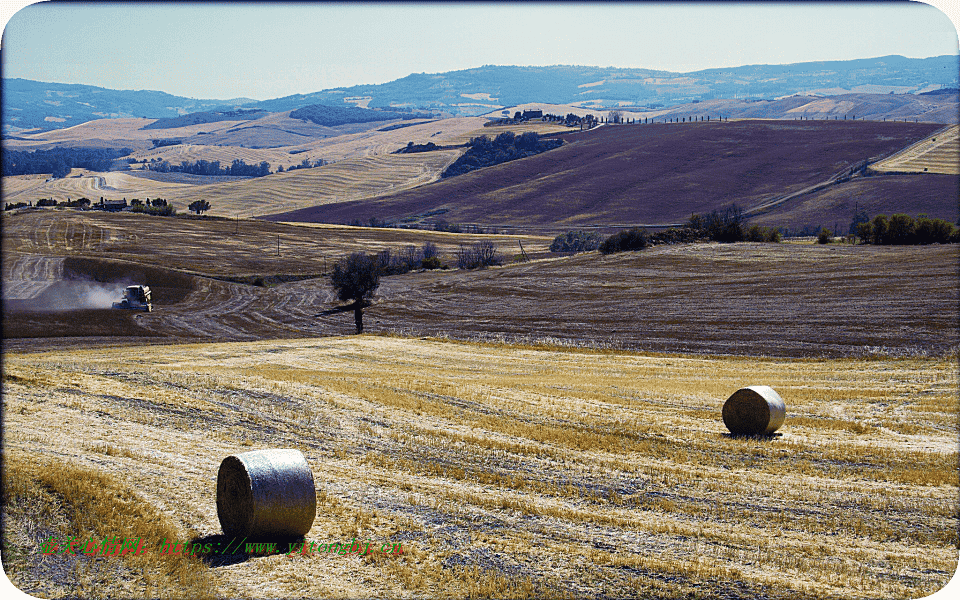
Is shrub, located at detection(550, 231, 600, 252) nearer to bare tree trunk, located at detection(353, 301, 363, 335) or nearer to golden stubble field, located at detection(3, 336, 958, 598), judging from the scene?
bare tree trunk, located at detection(353, 301, 363, 335)

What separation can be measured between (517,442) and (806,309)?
29.2m

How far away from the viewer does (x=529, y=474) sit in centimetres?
1480

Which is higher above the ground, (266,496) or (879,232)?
(879,232)

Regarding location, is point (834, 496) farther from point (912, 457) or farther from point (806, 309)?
point (806, 309)

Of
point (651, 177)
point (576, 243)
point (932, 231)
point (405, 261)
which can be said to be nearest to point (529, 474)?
point (932, 231)

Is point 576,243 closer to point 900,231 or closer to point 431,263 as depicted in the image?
point 431,263

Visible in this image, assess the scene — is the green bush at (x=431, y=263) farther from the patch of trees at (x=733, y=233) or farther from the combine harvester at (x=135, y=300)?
the combine harvester at (x=135, y=300)

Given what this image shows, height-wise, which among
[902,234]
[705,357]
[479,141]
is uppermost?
[479,141]

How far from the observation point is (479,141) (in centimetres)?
19100

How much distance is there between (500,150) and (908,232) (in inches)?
5036

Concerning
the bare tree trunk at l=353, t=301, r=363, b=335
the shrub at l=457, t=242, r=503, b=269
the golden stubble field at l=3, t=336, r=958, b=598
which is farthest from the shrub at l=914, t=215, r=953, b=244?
the bare tree trunk at l=353, t=301, r=363, b=335

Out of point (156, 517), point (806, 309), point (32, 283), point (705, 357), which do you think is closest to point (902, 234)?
point (806, 309)

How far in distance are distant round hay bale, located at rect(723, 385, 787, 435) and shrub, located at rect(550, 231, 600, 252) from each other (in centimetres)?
7110

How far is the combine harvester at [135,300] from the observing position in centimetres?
5394
